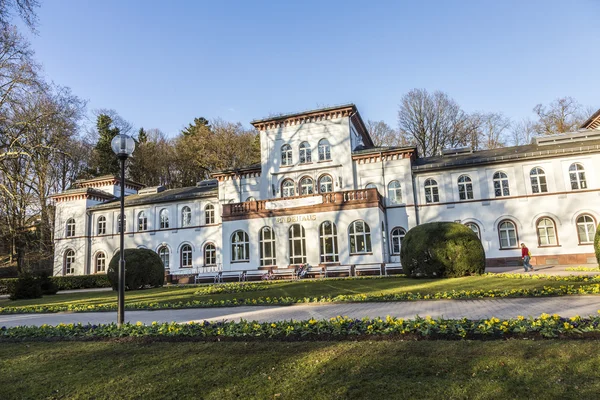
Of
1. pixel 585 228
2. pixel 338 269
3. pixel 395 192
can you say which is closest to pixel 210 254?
pixel 338 269

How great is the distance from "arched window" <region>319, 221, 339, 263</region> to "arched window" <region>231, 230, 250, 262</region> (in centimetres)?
564

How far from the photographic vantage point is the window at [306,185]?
30528 millimetres

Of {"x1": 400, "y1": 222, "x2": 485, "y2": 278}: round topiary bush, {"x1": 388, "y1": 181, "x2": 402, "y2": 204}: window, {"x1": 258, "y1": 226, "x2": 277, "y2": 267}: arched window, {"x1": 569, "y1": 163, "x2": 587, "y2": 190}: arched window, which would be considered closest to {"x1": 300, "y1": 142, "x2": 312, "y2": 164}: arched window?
{"x1": 258, "y1": 226, "x2": 277, "y2": 267}: arched window

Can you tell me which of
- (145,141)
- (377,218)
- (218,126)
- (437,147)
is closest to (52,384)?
(377,218)

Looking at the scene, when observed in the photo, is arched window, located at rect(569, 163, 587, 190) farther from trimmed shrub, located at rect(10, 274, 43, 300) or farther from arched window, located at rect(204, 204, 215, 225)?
trimmed shrub, located at rect(10, 274, 43, 300)

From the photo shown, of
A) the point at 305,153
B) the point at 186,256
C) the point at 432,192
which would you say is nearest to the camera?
the point at 432,192

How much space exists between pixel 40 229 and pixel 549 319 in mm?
47629

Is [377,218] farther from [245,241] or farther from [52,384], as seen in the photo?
[52,384]

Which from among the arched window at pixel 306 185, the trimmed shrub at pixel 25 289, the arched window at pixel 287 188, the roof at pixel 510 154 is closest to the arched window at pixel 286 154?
the arched window at pixel 287 188

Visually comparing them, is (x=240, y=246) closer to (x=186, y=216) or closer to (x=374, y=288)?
(x=186, y=216)

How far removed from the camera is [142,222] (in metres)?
36.9

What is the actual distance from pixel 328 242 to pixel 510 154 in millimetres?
14783

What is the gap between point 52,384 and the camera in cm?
477

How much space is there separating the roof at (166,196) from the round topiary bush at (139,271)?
36.6 ft
